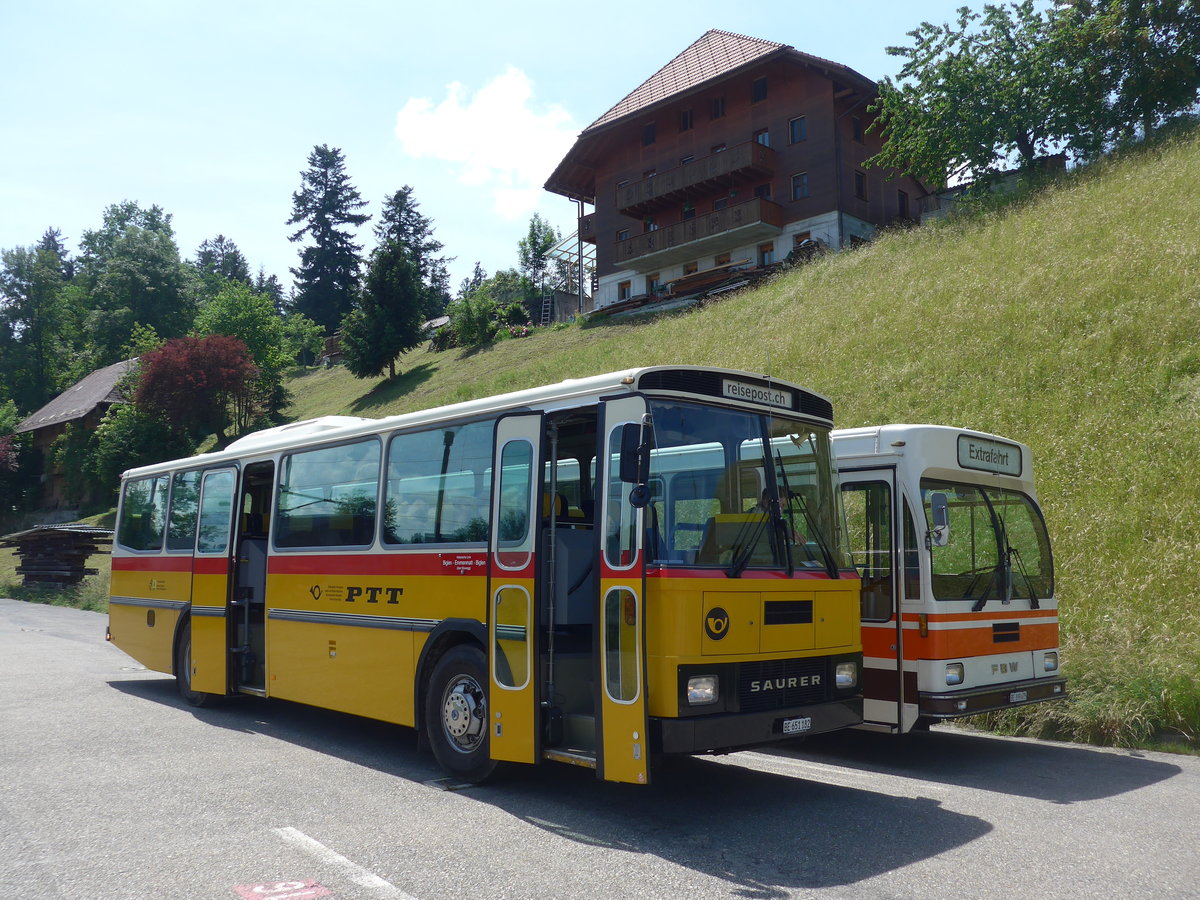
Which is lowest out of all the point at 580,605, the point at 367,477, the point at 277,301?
the point at 580,605

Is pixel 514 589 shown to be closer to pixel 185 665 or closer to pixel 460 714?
pixel 460 714

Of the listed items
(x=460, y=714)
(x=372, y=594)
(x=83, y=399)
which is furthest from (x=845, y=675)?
(x=83, y=399)

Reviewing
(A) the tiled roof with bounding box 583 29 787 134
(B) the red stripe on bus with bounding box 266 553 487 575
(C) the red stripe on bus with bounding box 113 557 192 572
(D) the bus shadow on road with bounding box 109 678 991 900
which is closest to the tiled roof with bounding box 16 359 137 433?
(A) the tiled roof with bounding box 583 29 787 134

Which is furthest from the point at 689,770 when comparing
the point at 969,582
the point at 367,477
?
the point at 367,477

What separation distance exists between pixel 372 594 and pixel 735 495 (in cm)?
363

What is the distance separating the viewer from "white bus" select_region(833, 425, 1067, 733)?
823cm

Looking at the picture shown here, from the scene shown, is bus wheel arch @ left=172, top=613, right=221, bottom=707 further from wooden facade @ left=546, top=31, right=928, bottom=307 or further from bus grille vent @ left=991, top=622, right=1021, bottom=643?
wooden facade @ left=546, top=31, right=928, bottom=307

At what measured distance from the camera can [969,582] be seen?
28.3 ft

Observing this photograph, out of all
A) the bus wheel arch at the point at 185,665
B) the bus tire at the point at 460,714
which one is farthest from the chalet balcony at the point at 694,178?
the bus tire at the point at 460,714

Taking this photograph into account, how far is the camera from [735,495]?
6.66 m

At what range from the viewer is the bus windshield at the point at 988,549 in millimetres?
8555

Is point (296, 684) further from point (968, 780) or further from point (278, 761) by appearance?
point (968, 780)

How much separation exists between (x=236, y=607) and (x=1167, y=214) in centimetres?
2066

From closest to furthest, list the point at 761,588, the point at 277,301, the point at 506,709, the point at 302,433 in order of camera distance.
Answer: the point at 761,588 → the point at 506,709 → the point at 302,433 → the point at 277,301
